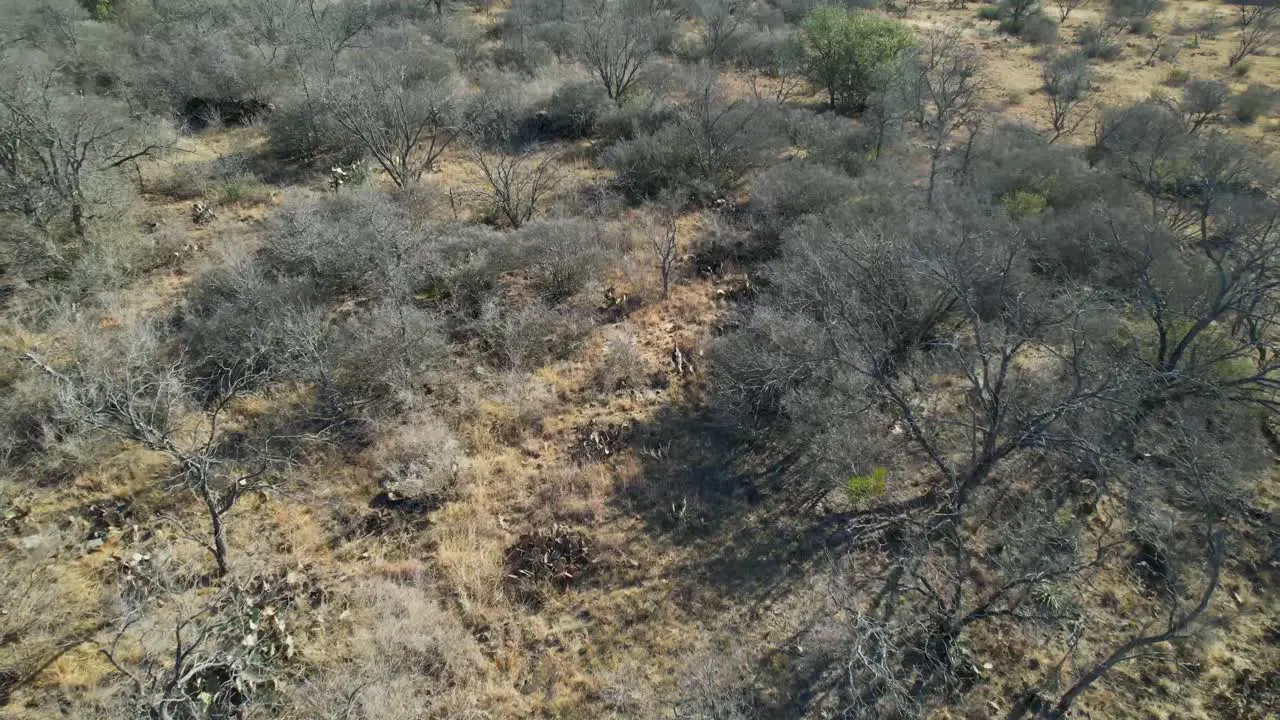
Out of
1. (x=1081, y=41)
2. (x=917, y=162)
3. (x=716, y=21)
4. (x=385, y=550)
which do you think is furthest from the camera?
(x=1081, y=41)

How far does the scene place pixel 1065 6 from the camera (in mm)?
32406

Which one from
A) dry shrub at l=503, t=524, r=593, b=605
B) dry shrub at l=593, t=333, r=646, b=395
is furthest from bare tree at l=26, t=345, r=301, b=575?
dry shrub at l=593, t=333, r=646, b=395

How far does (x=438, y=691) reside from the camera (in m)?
5.44

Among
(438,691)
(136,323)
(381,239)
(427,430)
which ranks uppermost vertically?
(381,239)

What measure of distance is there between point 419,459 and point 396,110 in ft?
29.7

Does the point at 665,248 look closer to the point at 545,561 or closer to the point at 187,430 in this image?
the point at 545,561

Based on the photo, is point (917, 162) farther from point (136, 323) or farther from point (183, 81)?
point (183, 81)

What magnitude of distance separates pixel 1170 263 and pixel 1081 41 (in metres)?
22.9

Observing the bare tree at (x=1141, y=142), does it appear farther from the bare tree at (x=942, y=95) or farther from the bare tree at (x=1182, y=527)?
the bare tree at (x=1182, y=527)

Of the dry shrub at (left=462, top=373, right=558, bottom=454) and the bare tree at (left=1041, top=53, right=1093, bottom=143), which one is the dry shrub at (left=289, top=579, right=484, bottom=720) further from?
the bare tree at (left=1041, top=53, right=1093, bottom=143)

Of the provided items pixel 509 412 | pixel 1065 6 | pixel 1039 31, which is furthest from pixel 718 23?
pixel 1065 6

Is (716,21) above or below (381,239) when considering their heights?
above

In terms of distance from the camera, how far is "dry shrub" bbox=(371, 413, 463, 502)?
7.05 meters

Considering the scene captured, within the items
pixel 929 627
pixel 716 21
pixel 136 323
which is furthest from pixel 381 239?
pixel 716 21
